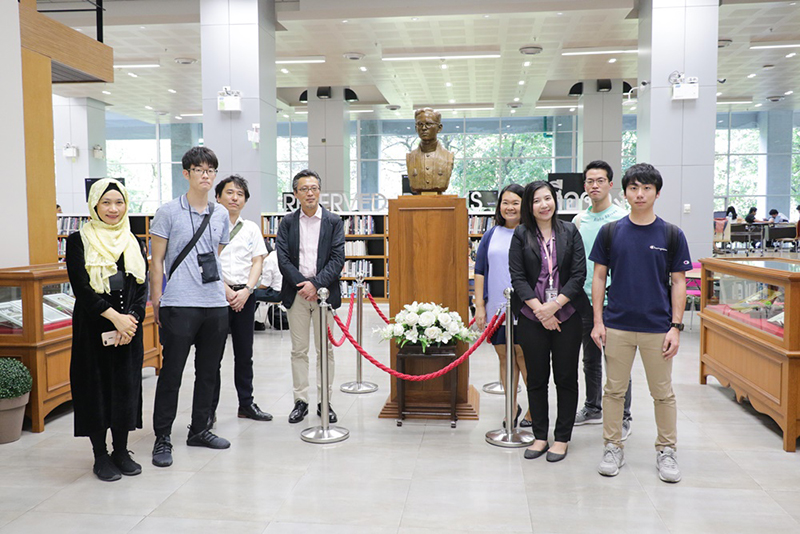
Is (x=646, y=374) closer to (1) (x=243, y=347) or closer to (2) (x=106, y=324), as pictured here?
(1) (x=243, y=347)

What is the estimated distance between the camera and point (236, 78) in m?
9.77

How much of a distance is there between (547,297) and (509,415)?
829 millimetres

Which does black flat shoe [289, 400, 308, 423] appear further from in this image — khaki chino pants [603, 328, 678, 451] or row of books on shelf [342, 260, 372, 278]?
row of books on shelf [342, 260, 372, 278]

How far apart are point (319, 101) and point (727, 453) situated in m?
15.0

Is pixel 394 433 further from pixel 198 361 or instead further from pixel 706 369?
pixel 706 369

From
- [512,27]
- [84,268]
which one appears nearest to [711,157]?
[512,27]

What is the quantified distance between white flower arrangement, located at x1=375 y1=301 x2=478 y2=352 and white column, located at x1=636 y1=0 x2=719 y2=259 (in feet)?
19.8

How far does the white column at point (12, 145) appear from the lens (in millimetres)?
5008

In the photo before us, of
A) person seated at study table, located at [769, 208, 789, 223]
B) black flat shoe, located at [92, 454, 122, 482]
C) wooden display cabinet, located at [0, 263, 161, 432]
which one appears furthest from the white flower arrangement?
person seated at study table, located at [769, 208, 789, 223]

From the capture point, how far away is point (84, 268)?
129 inches

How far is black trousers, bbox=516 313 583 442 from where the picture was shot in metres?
3.66

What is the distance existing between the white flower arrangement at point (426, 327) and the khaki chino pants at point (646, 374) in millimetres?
1136

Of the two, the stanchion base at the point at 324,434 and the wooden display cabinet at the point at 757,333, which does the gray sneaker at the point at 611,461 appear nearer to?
the wooden display cabinet at the point at 757,333

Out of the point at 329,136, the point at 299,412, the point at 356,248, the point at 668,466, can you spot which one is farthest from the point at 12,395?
the point at 329,136
